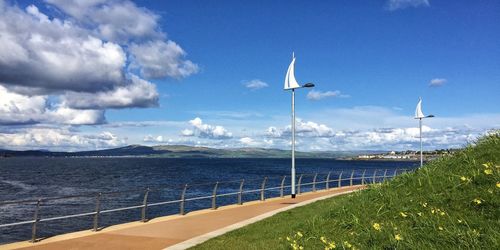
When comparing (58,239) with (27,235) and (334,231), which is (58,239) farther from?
(27,235)

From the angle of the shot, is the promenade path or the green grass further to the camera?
the promenade path

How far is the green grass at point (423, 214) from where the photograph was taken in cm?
605

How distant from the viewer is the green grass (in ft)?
19.9

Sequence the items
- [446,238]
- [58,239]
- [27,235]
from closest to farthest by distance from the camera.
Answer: [446,238], [58,239], [27,235]

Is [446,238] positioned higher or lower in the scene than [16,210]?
higher

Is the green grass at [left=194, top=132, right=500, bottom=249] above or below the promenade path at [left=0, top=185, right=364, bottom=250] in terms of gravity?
above

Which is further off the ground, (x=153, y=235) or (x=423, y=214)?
(x=423, y=214)

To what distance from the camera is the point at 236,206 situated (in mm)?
19266

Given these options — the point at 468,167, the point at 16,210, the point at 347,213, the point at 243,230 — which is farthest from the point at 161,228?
the point at 16,210

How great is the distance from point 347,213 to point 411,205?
130 centimetres

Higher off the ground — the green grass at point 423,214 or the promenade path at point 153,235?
the green grass at point 423,214

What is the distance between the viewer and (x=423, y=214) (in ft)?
22.9

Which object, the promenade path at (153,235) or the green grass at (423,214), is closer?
the green grass at (423,214)

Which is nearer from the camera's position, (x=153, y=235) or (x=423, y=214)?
(x=423, y=214)
